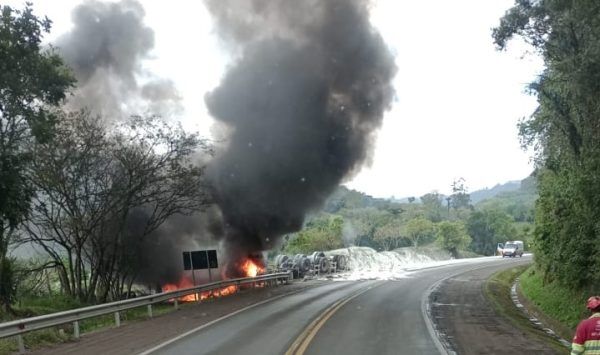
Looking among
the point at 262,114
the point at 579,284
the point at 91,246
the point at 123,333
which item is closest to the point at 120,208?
the point at 91,246

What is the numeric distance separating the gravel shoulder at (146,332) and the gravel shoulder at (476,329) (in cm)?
530

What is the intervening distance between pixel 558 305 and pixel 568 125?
6.10m

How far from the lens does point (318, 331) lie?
10844 mm

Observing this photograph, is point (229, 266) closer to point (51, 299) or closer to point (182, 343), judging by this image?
point (51, 299)

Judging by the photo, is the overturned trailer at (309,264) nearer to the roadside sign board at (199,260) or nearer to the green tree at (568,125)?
the roadside sign board at (199,260)

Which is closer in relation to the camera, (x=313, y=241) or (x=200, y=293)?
(x=200, y=293)

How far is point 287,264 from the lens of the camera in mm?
34250

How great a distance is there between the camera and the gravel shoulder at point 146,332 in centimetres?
980

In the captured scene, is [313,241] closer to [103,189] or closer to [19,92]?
[103,189]

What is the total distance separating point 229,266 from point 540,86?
1633cm

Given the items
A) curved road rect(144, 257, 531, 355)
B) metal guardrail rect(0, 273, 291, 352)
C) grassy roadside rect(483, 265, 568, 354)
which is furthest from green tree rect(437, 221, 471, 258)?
metal guardrail rect(0, 273, 291, 352)

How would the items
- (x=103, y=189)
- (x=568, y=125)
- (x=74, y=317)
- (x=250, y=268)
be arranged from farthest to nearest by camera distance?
(x=250, y=268)
(x=103, y=189)
(x=568, y=125)
(x=74, y=317)

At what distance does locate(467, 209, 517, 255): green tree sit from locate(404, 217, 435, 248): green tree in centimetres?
881

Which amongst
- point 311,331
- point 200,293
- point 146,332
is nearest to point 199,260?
point 200,293
